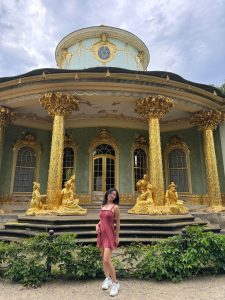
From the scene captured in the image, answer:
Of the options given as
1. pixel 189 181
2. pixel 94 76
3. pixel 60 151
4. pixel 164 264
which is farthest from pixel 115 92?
pixel 164 264

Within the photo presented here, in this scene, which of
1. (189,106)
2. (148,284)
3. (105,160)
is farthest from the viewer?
(105,160)

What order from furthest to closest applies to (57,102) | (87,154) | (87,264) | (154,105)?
(87,154)
(154,105)
(57,102)
(87,264)

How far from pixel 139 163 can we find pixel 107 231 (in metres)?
9.79

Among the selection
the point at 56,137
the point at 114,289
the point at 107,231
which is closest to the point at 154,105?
the point at 56,137

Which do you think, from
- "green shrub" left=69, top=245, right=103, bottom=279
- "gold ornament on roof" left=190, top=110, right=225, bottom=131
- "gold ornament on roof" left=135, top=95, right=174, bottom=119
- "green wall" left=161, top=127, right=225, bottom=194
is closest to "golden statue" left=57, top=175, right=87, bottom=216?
"green shrub" left=69, top=245, right=103, bottom=279

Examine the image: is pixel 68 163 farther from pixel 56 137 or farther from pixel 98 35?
pixel 98 35

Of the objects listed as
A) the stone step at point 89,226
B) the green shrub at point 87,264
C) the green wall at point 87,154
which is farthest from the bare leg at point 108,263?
the green wall at point 87,154

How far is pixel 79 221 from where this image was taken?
7.26 metres

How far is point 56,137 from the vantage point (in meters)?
9.65

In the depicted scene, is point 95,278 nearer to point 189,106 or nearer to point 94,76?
point 94,76

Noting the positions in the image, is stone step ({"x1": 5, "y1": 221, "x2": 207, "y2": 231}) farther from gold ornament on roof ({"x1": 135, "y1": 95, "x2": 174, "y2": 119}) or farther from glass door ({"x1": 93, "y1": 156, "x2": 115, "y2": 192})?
glass door ({"x1": 93, "y1": 156, "x2": 115, "y2": 192})

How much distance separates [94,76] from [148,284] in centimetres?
819

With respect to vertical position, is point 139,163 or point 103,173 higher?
point 139,163

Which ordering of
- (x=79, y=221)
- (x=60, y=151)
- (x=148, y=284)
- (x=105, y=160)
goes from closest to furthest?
(x=148, y=284)
(x=79, y=221)
(x=60, y=151)
(x=105, y=160)
